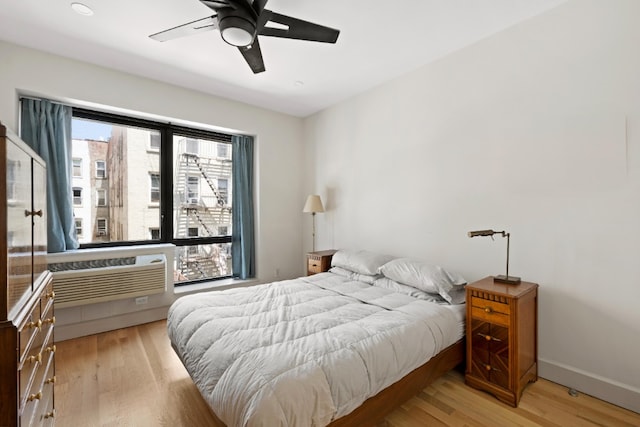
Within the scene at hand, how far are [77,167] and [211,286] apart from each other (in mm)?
2064

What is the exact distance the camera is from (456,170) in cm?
270

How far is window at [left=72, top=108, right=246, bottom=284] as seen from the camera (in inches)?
128

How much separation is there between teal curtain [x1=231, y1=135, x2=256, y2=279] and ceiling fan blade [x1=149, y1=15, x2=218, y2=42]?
7.03 feet

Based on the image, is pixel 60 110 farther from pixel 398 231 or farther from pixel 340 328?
pixel 398 231

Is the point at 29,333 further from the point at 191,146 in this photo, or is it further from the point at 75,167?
the point at 191,146

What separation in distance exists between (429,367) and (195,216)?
337cm

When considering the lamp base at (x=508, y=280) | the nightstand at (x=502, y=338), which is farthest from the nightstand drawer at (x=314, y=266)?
the lamp base at (x=508, y=280)

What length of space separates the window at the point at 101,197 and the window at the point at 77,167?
0.24 meters

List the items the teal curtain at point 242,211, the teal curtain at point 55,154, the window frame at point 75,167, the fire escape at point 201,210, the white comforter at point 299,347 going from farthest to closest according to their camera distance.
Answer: the teal curtain at point 242,211
the fire escape at point 201,210
the window frame at point 75,167
the teal curtain at point 55,154
the white comforter at point 299,347

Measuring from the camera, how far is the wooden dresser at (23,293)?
0.89 metres

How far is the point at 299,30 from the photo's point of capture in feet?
6.14

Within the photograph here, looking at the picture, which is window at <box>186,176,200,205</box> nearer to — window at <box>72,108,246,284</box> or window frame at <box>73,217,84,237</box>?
window at <box>72,108,246,284</box>

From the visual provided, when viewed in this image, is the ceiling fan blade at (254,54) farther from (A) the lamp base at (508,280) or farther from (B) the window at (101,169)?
(A) the lamp base at (508,280)

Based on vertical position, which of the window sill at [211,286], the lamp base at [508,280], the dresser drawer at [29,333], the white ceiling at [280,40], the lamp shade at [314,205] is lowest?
the window sill at [211,286]
